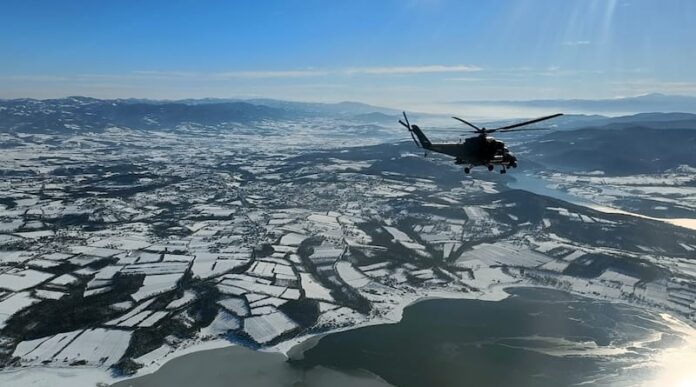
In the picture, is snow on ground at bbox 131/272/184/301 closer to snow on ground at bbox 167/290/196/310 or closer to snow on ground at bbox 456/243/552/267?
snow on ground at bbox 167/290/196/310

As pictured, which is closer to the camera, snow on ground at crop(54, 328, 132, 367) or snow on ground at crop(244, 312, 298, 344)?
snow on ground at crop(54, 328, 132, 367)

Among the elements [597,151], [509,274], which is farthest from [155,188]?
[597,151]

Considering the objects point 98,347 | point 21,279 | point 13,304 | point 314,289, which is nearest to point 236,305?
point 314,289

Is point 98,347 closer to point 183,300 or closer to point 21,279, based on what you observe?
point 183,300

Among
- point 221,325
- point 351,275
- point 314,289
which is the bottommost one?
point 221,325

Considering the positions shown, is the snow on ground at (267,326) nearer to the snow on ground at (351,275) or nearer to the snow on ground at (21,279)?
the snow on ground at (351,275)

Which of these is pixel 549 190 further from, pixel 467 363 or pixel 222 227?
pixel 467 363

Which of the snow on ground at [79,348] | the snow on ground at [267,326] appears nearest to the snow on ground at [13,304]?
the snow on ground at [79,348]

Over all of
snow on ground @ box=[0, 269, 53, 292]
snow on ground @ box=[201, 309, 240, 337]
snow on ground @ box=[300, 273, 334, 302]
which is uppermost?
snow on ground @ box=[300, 273, 334, 302]

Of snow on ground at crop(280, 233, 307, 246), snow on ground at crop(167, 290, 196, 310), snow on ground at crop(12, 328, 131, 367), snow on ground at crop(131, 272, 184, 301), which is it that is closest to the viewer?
snow on ground at crop(12, 328, 131, 367)

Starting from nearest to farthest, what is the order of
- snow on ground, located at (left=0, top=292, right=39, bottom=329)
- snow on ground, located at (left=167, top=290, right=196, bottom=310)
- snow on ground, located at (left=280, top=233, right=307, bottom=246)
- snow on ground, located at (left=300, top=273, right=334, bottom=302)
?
1. snow on ground, located at (left=0, top=292, right=39, bottom=329)
2. snow on ground, located at (left=167, top=290, right=196, bottom=310)
3. snow on ground, located at (left=300, top=273, right=334, bottom=302)
4. snow on ground, located at (left=280, top=233, right=307, bottom=246)

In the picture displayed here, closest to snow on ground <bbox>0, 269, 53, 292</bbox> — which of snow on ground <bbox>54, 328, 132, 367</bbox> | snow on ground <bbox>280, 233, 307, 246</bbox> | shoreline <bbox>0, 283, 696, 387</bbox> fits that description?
snow on ground <bbox>54, 328, 132, 367</bbox>
